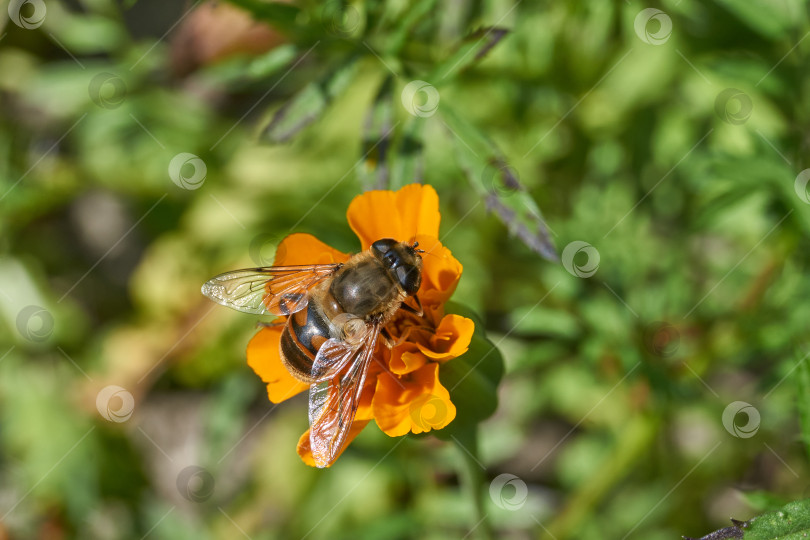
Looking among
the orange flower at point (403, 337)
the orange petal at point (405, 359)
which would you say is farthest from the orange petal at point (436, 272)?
the orange petal at point (405, 359)

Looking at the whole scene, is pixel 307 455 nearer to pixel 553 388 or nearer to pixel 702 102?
pixel 553 388

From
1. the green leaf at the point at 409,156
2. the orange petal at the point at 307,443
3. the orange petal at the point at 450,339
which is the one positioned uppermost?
the green leaf at the point at 409,156

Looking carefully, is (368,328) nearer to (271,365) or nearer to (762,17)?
(271,365)

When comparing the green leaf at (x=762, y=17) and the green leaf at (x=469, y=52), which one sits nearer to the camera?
the green leaf at (x=469, y=52)

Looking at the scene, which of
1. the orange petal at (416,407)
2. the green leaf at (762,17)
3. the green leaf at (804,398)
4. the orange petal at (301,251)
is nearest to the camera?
the orange petal at (416,407)

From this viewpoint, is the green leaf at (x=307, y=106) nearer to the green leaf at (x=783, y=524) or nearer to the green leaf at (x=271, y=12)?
the green leaf at (x=271, y=12)

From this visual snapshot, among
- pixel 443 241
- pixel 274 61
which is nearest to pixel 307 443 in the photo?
pixel 274 61

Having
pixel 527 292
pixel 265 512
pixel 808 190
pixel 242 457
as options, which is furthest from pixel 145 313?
pixel 808 190

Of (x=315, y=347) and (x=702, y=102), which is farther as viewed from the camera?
(x=702, y=102)
